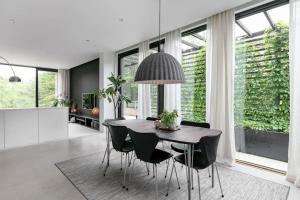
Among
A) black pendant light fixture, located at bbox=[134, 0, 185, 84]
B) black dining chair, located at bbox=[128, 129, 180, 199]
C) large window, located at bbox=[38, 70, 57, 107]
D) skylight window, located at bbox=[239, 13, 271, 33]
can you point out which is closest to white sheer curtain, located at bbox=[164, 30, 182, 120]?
skylight window, located at bbox=[239, 13, 271, 33]

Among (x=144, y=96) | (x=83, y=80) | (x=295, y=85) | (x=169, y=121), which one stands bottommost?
(x=169, y=121)

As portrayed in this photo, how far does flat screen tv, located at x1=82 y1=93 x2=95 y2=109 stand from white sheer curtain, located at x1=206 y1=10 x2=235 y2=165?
5.09 m

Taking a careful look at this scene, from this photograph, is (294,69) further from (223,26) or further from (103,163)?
(103,163)

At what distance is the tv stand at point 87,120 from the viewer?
255 inches

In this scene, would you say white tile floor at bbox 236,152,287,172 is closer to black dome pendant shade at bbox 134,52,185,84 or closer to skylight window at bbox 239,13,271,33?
black dome pendant shade at bbox 134,52,185,84

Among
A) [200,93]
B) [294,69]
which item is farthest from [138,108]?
[294,69]

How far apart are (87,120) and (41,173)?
14.6 feet

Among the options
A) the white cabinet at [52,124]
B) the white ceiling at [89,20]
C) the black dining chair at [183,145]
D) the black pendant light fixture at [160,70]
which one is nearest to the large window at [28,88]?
the white ceiling at [89,20]

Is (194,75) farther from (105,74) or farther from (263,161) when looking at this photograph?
(105,74)

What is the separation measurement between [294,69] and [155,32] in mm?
2847

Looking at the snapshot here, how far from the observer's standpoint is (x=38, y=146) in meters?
4.32

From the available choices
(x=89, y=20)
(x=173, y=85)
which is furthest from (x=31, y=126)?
(x=173, y=85)

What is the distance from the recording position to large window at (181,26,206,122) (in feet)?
12.1

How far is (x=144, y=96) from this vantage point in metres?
4.80
